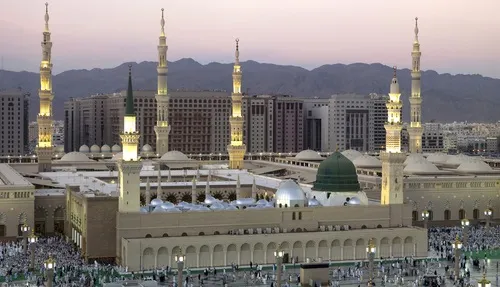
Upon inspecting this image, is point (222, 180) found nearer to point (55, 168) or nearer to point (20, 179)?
point (20, 179)

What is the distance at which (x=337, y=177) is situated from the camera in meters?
48.9

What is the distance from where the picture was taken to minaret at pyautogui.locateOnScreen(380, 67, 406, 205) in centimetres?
4912

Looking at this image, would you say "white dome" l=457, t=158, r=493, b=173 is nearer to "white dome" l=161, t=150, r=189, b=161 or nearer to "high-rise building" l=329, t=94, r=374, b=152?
"white dome" l=161, t=150, r=189, b=161

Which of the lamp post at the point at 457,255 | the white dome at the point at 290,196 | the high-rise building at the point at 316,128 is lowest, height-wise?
the lamp post at the point at 457,255

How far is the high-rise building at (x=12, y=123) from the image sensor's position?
416 ft

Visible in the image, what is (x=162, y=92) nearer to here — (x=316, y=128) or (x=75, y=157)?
(x=75, y=157)

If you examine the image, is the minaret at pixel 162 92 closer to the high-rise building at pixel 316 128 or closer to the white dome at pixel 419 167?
the white dome at pixel 419 167

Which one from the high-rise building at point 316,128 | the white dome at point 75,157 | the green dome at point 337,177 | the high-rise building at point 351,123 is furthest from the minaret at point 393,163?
the high-rise building at point 351,123

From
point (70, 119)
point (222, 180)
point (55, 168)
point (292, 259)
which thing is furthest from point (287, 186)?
point (70, 119)

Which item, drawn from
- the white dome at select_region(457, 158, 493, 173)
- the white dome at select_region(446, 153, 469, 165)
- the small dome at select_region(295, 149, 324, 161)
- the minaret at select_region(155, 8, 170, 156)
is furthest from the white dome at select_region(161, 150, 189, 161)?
the white dome at select_region(457, 158, 493, 173)

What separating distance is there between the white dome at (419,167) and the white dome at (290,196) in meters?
19.6

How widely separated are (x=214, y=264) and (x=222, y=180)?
20.2 meters

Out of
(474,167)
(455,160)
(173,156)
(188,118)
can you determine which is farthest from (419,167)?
(188,118)

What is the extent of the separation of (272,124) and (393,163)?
84.9 m
